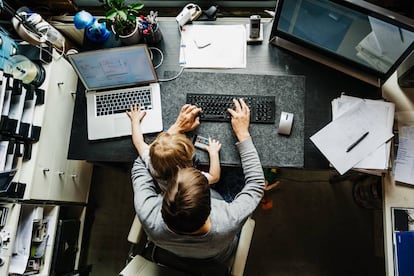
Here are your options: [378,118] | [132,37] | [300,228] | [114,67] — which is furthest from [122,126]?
[300,228]

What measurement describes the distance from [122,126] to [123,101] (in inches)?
3.9

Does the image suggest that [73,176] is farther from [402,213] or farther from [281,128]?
[402,213]

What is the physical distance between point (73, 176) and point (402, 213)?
4.41 feet

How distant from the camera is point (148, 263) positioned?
52.8 inches

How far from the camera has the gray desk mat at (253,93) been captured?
1.40 meters

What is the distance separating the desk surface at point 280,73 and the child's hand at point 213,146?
149mm

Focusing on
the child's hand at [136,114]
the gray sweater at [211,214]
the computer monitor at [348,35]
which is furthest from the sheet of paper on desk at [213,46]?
the gray sweater at [211,214]

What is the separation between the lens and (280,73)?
1497mm

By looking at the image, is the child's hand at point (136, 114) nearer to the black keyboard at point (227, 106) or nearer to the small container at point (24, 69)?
the black keyboard at point (227, 106)

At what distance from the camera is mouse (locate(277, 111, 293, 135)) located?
4.54ft

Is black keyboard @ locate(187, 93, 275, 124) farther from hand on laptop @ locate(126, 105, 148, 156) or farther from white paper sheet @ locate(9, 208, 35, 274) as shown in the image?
white paper sheet @ locate(9, 208, 35, 274)

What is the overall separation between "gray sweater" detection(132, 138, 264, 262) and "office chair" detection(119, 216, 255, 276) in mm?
51

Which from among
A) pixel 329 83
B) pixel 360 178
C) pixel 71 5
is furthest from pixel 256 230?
pixel 71 5

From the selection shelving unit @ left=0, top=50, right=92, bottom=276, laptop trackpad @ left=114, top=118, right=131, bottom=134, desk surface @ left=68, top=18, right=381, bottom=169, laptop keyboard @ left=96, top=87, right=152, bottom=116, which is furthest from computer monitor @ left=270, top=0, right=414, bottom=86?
shelving unit @ left=0, top=50, right=92, bottom=276
